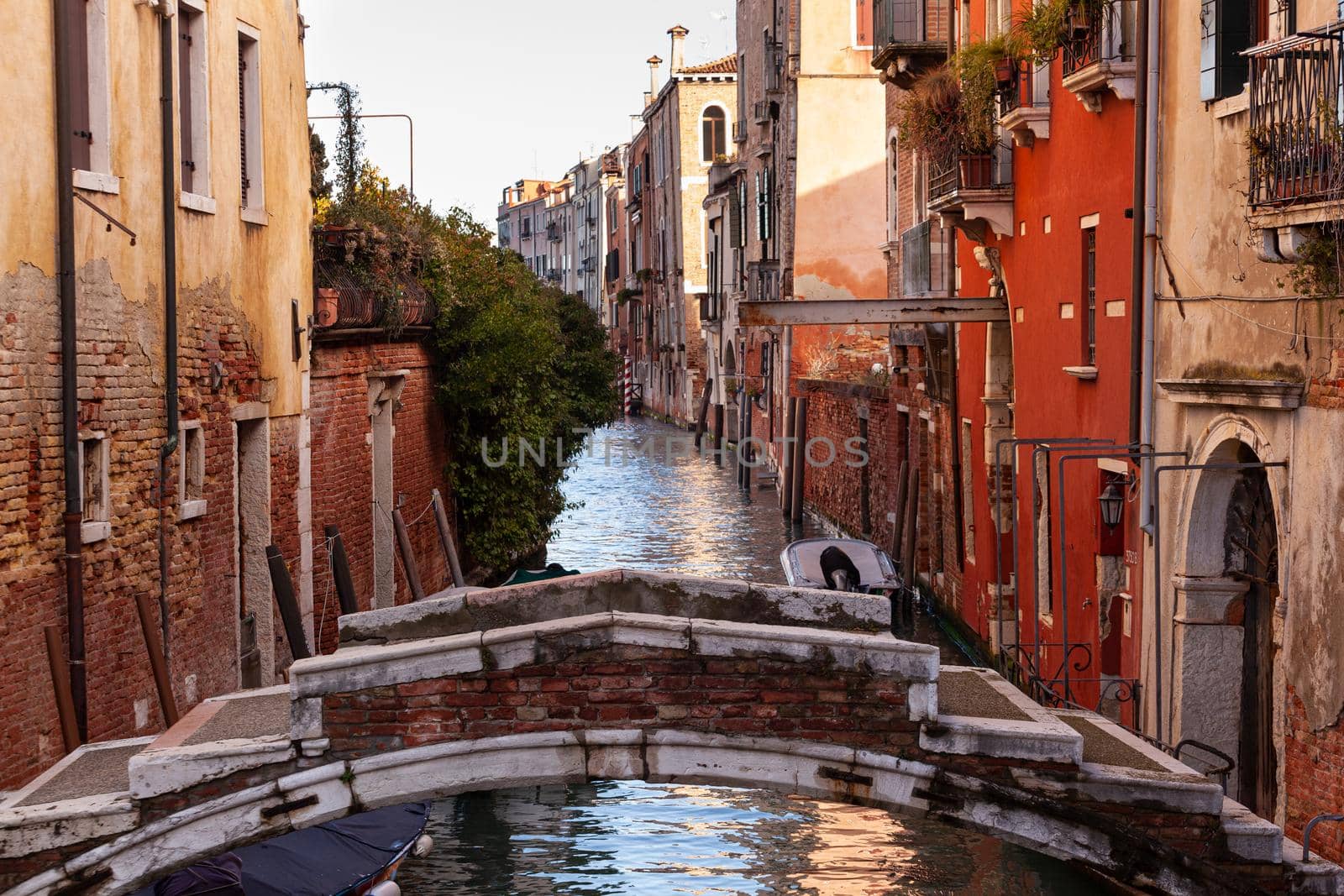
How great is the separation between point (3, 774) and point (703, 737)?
9.13 ft

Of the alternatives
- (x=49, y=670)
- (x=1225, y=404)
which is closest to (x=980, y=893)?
(x=1225, y=404)

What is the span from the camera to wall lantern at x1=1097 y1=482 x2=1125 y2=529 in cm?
914

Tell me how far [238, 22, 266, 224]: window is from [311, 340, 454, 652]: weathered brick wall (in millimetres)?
1399

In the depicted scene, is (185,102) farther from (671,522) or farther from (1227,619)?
(671,522)

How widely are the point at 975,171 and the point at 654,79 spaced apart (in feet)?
135

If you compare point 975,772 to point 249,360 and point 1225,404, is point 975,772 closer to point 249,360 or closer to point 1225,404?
point 1225,404

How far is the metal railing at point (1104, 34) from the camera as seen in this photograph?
884 centimetres

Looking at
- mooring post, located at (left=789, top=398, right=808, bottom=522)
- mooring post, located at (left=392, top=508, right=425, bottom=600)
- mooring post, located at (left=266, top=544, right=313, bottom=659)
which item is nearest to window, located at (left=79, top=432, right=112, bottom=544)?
mooring post, located at (left=266, top=544, right=313, bottom=659)

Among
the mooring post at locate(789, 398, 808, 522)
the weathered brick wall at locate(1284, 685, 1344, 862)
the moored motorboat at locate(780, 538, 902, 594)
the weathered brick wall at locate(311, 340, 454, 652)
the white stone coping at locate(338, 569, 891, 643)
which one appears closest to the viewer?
the weathered brick wall at locate(1284, 685, 1344, 862)

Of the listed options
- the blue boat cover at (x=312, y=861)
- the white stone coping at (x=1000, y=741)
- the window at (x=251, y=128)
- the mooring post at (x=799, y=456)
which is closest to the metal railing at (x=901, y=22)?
the window at (x=251, y=128)

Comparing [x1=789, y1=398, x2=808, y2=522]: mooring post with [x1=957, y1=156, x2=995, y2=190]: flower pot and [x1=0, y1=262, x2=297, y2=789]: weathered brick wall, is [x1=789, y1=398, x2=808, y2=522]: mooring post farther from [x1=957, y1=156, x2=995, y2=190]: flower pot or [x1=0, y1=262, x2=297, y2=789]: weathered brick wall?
[x1=0, y1=262, x2=297, y2=789]: weathered brick wall

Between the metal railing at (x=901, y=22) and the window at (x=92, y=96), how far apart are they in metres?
9.01

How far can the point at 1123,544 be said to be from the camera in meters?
9.31

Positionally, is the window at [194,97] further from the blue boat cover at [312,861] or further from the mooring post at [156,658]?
the blue boat cover at [312,861]
